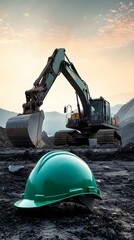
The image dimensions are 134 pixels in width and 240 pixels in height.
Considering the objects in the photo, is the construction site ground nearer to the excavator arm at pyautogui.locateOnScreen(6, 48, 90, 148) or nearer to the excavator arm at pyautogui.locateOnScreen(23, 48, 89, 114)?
the excavator arm at pyautogui.locateOnScreen(6, 48, 90, 148)

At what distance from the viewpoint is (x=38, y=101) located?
14.0 meters

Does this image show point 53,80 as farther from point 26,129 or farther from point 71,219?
point 71,219

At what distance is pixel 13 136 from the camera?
527 inches

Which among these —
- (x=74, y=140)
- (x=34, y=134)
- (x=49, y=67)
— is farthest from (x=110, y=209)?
(x=74, y=140)

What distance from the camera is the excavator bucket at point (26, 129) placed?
12727mm

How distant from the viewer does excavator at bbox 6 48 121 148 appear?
13.1 m

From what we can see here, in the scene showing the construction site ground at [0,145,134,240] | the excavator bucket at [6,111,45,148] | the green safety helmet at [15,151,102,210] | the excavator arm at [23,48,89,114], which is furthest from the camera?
the excavator arm at [23,48,89,114]

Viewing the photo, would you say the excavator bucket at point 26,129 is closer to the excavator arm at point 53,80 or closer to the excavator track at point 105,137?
the excavator arm at point 53,80

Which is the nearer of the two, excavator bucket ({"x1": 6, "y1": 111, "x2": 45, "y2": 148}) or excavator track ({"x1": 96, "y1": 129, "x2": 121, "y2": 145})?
excavator bucket ({"x1": 6, "y1": 111, "x2": 45, "y2": 148})

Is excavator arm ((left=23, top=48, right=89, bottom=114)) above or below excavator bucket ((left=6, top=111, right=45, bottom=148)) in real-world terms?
above

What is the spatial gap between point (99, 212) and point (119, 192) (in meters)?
1.57

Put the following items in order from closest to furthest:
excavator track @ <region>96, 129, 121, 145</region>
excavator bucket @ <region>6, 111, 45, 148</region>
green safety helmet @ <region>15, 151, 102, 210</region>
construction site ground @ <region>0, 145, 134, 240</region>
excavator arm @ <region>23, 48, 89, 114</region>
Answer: construction site ground @ <region>0, 145, 134, 240</region>, green safety helmet @ <region>15, 151, 102, 210</region>, excavator bucket @ <region>6, 111, 45, 148</region>, excavator arm @ <region>23, 48, 89, 114</region>, excavator track @ <region>96, 129, 121, 145</region>

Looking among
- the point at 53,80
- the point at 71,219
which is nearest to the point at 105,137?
the point at 53,80

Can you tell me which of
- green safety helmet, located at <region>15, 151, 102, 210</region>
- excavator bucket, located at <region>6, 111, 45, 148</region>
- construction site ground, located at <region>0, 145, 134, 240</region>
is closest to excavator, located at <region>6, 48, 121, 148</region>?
excavator bucket, located at <region>6, 111, 45, 148</region>
